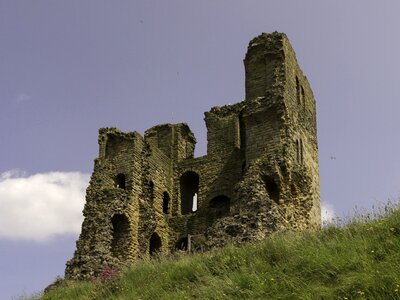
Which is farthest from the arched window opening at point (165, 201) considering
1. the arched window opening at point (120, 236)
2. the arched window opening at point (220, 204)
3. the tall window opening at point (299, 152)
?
the tall window opening at point (299, 152)

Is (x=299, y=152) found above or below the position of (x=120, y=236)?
above

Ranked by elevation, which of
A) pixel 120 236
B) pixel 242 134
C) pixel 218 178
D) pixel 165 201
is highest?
pixel 242 134

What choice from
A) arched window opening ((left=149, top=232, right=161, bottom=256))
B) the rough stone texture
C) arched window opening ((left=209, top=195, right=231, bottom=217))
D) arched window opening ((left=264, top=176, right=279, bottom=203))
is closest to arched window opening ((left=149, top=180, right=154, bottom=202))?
the rough stone texture

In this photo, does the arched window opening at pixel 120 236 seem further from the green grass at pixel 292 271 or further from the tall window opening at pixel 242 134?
the green grass at pixel 292 271

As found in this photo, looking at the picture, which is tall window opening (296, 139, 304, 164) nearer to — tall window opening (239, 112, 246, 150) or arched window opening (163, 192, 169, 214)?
tall window opening (239, 112, 246, 150)

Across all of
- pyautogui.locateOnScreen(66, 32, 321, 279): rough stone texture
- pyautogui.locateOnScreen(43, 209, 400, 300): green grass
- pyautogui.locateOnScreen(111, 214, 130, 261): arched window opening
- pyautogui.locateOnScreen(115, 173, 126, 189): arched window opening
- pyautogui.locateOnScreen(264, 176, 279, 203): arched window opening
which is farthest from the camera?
pyautogui.locateOnScreen(115, 173, 126, 189): arched window opening

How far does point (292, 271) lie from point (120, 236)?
11.4 m

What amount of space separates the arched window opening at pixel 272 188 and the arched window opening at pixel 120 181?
220 inches

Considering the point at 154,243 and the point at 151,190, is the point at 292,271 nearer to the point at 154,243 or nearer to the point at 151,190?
the point at 154,243

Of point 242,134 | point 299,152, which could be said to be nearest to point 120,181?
point 242,134

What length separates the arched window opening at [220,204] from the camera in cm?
2183

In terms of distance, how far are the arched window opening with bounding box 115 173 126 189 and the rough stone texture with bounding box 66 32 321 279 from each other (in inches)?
1.5

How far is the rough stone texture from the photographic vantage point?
17925 millimetres

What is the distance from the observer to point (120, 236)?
20516 millimetres
